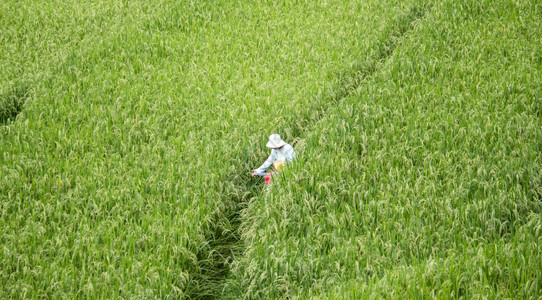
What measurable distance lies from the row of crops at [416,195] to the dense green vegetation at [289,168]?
3cm

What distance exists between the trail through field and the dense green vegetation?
0.14 ft

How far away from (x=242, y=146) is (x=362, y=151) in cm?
177

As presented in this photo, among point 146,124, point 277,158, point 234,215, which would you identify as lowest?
point 234,215

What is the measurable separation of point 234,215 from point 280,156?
100cm

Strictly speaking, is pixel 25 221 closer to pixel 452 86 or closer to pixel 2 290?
pixel 2 290

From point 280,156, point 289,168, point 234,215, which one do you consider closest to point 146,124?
point 234,215

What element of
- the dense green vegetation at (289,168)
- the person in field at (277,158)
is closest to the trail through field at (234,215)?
the dense green vegetation at (289,168)

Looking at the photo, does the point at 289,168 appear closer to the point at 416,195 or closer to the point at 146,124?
the point at 416,195

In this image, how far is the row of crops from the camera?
228 inches

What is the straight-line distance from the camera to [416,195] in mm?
7398

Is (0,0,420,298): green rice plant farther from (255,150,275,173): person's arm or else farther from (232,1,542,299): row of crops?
(232,1,542,299): row of crops

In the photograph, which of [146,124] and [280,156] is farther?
[146,124]

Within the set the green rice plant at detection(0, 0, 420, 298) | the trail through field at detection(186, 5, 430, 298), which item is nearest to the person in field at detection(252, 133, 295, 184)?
the trail through field at detection(186, 5, 430, 298)

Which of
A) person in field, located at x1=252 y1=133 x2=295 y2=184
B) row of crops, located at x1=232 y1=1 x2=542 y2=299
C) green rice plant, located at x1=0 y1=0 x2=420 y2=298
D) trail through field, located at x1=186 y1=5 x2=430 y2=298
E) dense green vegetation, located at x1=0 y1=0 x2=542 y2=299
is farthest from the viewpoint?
person in field, located at x1=252 y1=133 x2=295 y2=184
